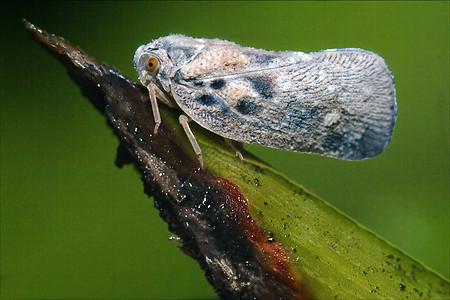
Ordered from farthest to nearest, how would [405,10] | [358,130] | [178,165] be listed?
[405,10], [358,130], [178,165]

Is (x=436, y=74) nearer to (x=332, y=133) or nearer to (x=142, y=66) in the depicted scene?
(x=332, y=133)

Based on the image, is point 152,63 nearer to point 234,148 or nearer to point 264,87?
point 264,87

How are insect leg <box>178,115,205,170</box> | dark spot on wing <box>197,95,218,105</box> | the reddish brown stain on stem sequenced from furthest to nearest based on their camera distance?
dark spot on wing <box>197,95,218,105</box>, insect leg <box>178,115,205,170</box>, the reddish brown stain on stem

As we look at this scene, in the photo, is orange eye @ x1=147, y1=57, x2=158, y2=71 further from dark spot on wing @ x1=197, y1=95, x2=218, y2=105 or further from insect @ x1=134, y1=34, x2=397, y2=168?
dark spot on wing @ x1=197, y1=95, x2=218, y2=105

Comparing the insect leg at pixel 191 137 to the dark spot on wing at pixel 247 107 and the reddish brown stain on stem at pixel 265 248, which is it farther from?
the dark spot on wing at pixel 247 107

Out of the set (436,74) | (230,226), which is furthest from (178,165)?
(436,74)

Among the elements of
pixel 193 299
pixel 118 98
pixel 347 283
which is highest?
pixel 118 98

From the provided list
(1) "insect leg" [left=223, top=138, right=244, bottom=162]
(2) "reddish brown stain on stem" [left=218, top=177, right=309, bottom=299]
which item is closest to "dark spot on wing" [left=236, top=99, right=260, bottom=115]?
(1) "insect leg" [left=223, top=138, right=244, bottom=162]

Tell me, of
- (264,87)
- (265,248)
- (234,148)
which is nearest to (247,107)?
(264,87)

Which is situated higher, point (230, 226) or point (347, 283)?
point (230, 226)
